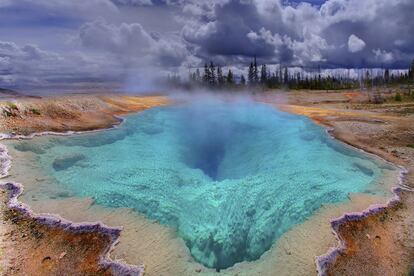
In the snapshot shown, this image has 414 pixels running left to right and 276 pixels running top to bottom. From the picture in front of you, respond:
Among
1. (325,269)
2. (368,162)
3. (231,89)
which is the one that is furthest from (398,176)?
(231,89)

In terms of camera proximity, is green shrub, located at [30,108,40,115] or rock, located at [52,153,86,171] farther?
green shrub, located at [30,108,40,115]

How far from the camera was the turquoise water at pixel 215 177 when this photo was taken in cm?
1004

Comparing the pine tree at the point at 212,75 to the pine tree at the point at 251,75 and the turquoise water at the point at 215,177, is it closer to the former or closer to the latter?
the pine tree at the point at 251,75

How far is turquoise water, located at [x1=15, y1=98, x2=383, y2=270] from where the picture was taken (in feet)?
32.9

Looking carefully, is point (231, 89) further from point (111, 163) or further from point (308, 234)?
point (308, 234)

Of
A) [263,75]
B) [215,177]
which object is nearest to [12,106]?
[215,177]

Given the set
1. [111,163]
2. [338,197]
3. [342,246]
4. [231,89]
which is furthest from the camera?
[231,89]

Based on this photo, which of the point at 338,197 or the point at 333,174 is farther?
the point at 333,174

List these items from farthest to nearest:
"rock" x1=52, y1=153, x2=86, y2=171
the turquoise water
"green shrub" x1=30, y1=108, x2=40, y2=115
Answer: "green shrub" x1=30, y1=108, x2=40, y2=115
"rock" x1=52, y1=153, x2=86, y2=171
the turquoise water

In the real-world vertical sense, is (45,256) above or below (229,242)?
above

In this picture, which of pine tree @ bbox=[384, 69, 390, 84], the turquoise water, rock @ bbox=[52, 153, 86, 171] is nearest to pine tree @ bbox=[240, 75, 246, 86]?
pine tree @ bbox=[384, 69, 390, 84]

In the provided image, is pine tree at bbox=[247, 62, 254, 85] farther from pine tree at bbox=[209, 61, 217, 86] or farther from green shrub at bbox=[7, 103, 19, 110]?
green shrub at bbox=[7, 103, 19, 110]

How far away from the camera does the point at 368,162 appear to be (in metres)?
15.2

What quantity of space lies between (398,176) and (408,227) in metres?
4.28
